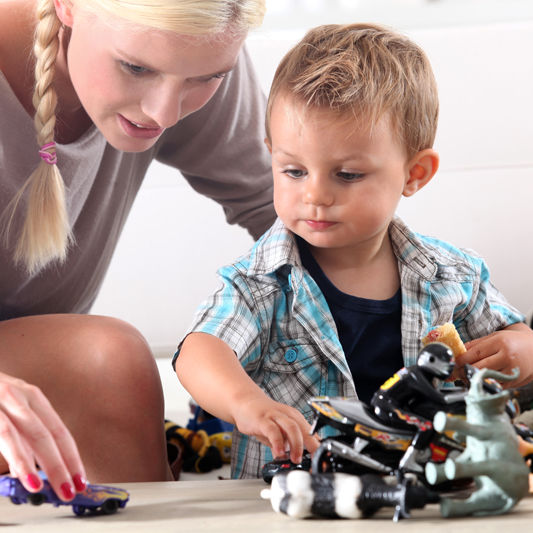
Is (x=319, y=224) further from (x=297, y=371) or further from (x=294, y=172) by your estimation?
(x=297, y=371)

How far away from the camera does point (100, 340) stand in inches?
44.3

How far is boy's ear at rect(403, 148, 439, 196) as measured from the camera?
3.37 feet

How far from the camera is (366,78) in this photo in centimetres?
95

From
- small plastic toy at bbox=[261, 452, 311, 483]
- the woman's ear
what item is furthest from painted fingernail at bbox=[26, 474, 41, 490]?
the woman's ear

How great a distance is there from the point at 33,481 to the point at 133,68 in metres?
0.52

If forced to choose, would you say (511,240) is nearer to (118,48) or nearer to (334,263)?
(334,263)

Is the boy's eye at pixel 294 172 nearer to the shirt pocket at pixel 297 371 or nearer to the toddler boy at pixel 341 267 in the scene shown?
the toddler boy at pixel 341 267

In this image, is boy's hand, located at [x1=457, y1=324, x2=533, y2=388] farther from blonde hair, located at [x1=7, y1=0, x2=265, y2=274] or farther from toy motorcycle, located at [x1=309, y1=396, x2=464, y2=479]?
blonde hair, located at [x1=7, y1=0, x2=265, y2=274]

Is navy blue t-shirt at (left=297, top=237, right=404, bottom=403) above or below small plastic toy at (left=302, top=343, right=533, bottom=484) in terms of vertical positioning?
above

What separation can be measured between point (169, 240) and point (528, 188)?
0.85 m

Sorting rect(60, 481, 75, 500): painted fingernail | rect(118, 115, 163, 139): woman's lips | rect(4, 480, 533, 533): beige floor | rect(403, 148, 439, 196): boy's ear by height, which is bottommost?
rect(4, 480, 533, 533): beige floor

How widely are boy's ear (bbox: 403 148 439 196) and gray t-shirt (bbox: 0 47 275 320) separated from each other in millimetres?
462

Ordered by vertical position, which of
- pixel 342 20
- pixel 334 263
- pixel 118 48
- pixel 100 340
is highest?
pixel 342 20

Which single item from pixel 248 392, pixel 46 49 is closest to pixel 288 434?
pixel 248 392
